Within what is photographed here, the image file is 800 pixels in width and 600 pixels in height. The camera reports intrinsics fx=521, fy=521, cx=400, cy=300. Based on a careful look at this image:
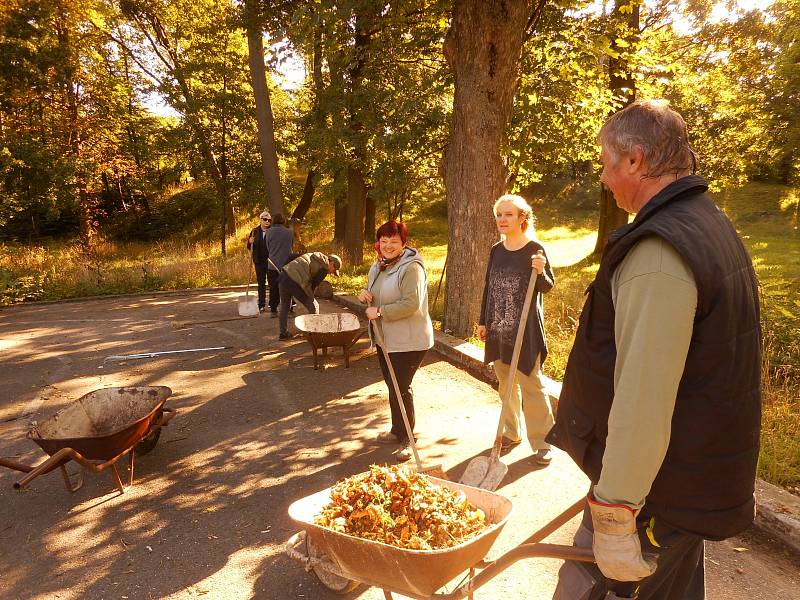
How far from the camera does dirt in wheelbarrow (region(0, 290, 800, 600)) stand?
329 centimetres

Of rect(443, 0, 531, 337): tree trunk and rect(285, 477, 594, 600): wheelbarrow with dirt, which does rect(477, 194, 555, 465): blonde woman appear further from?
rect(443, 0, 531, 337): tree trunk

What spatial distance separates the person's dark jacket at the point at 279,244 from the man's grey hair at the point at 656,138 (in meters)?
8.68

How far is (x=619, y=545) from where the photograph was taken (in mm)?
1668

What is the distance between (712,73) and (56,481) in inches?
655

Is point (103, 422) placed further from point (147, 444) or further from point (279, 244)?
point (279, 244)

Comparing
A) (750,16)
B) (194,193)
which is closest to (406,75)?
(750,16)

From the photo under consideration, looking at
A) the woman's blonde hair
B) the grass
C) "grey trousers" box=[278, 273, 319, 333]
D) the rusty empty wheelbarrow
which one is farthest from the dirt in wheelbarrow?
the woman's blonde hair

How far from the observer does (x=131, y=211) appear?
96.3 feet

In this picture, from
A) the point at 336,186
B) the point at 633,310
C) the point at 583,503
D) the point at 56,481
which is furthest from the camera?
the point at 336,186

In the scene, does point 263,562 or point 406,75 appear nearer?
point 263,562

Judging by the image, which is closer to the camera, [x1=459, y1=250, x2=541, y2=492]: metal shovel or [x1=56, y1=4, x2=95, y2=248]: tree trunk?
[x1=459, y1=250, x2=541, y2=492]: metal shovel

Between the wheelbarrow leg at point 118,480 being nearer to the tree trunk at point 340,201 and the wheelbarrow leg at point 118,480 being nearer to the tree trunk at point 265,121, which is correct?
the tree trunk at point 265,121

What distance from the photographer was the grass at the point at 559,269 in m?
5.32

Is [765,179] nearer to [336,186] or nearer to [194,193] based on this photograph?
[336,186]
